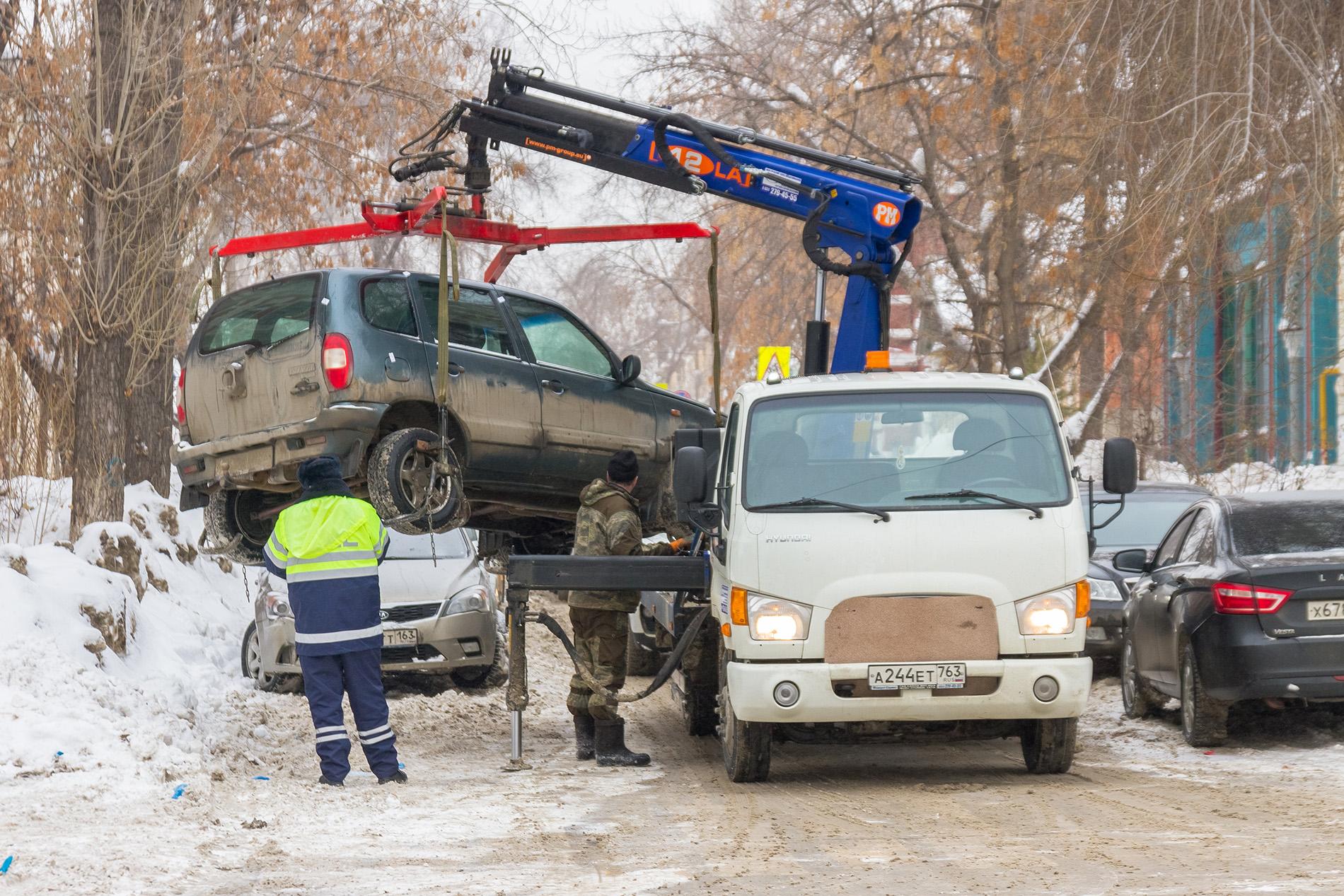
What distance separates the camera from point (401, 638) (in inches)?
509

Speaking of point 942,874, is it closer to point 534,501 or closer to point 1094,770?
point 1094,770

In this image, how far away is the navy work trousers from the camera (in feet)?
29.9

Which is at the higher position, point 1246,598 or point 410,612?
point 1246,598

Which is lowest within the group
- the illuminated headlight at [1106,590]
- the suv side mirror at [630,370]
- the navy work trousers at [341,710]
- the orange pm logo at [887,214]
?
the navy work trousers at [341,710]

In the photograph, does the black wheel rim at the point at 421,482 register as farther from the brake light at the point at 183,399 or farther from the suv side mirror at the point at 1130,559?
the suv side mirror at the point at 1130,559

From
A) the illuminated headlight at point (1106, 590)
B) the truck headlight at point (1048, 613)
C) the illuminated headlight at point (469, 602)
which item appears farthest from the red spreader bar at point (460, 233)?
the illuminated headlight at point (1106, 590)

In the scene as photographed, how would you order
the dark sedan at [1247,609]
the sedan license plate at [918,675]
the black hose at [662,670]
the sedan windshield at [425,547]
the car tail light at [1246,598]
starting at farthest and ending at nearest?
the sedan windshield at [425,547]
the black hose at [662,670]
the car tail light at [1246,598]
the dark sedan at [1247,609]
the sedan license plate at [918,675]

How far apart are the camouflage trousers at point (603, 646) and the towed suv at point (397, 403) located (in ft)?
3.29

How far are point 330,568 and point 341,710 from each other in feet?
2.53

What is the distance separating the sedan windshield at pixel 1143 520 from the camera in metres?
14.4

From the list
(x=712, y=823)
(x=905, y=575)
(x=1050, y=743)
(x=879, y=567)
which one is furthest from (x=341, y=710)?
(x=1050, y=743)

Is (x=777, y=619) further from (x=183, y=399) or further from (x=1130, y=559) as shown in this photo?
(x=183, y=399)

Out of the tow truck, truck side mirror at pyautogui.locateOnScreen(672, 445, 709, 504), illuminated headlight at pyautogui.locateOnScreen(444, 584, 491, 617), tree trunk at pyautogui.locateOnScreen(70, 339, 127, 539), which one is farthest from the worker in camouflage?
tree trunk at pyautogui.locateOnScreen(70, 339, 127, 539)

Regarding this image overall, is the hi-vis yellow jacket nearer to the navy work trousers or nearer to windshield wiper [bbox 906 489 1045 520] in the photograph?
the navy work trousers
